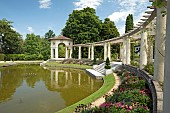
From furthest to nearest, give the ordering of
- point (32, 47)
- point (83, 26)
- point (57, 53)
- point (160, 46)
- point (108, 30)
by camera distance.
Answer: point (32, 47) → point (57, 53) → point (83, 26) → point (108, 30) → point (160, 46)

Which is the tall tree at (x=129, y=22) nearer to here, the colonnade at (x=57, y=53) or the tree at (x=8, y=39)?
the colonnade at (x=57, y=53)

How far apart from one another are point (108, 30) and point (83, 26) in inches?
210

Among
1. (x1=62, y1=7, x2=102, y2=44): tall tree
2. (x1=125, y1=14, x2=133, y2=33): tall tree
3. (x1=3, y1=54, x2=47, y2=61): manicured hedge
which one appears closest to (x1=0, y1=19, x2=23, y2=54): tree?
(x1=3, y1=54, x2=47, y2=61): manicured hedge

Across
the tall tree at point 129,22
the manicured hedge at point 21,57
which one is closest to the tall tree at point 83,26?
the tall tree at point 129,22

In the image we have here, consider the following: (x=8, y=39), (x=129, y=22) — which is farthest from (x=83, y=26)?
(x=8, y=39)

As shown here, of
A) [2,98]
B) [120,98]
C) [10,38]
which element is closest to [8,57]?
[10,38]

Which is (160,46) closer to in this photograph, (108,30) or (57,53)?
(108,30)

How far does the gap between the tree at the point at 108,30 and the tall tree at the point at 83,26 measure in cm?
143

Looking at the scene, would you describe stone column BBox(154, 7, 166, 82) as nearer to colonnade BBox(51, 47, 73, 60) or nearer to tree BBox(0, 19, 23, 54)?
colonnade BBox(51, 47, 73, 60)

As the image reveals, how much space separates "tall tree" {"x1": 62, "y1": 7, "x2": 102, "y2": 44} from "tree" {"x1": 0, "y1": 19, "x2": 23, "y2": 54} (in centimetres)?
1509

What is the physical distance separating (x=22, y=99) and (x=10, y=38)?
42.5m

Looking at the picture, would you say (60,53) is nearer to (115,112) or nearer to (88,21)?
(88,21)

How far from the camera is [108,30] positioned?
38.3m

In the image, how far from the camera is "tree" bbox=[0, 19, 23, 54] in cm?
4865
